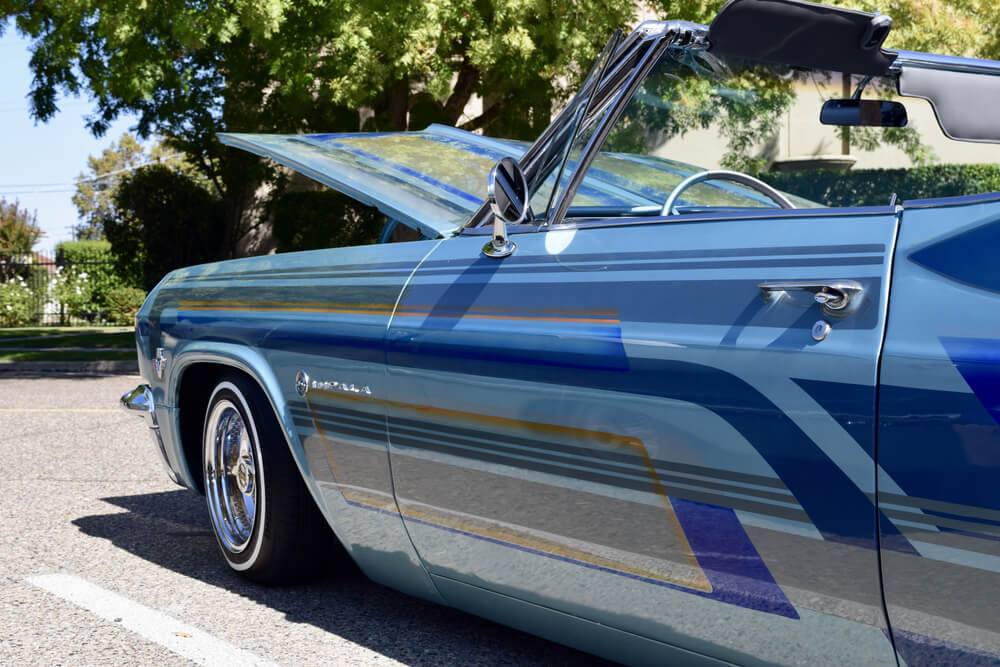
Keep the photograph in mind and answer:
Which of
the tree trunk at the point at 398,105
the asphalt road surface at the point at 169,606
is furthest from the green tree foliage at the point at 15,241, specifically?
the asphalt road surface at the point at 169,606

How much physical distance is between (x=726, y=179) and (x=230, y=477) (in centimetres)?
205

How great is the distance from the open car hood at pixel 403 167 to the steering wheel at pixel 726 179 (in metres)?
0.61

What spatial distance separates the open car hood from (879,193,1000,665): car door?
1.55 m

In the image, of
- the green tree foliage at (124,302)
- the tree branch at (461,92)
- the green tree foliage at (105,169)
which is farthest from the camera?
the green tree foliage at (105,169)

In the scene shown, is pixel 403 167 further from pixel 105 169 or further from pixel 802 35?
pixel 105 169

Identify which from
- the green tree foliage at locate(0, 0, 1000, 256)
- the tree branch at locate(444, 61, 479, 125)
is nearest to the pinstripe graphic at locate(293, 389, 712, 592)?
the green tree foliage at locate(0, 0, 1000, 256)

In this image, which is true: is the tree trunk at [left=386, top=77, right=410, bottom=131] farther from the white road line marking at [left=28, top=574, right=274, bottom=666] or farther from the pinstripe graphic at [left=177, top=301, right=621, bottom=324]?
the white road line marking at [left=28, top=574, right=274, bottom=666]

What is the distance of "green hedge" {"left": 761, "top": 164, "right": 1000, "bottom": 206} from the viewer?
2.78m

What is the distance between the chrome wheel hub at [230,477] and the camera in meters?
3.93

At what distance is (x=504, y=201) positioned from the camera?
2.87 metres

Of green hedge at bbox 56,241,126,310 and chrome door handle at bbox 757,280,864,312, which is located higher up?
chrome door handle at bbox 757,280,864,312

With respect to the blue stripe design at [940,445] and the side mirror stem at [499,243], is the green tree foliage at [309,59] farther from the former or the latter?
the blue stripe design at [940,445]

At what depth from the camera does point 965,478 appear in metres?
1.87

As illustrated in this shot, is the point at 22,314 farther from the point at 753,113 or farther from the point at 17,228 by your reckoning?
the point at 753,113
